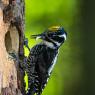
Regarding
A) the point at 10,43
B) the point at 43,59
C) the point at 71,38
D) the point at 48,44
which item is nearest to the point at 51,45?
the point at 48,44

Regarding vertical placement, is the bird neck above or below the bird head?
below

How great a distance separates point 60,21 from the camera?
247 inches

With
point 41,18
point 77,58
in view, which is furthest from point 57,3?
point 77,58

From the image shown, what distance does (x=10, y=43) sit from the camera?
15.6 ft

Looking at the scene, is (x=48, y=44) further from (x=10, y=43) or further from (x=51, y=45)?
(x=10, y=43)

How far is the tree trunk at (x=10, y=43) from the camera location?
4543 millimetres

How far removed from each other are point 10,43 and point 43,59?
0.57 m

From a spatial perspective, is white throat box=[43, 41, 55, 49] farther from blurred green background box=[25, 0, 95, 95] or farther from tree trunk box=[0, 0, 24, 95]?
tree trunk box=[0, 0, 24, 95]

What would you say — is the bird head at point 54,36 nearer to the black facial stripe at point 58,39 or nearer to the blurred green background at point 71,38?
the black facial stripe at point 58,39

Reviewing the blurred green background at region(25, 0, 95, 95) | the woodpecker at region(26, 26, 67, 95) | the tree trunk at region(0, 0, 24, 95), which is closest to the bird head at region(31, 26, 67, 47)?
the woodpecker at region(26, 26, 67, 95)

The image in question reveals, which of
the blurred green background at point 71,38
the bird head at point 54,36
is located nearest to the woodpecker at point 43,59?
the bird head at point 54,36

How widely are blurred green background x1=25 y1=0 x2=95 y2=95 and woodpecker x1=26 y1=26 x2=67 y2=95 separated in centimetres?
28

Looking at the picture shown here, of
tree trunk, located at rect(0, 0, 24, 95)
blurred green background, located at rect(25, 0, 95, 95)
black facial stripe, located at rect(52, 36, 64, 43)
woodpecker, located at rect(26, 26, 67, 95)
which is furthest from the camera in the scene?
blurred green background, located at rect(25, 0, 95, 95)

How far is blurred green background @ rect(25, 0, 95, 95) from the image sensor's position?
548cm
